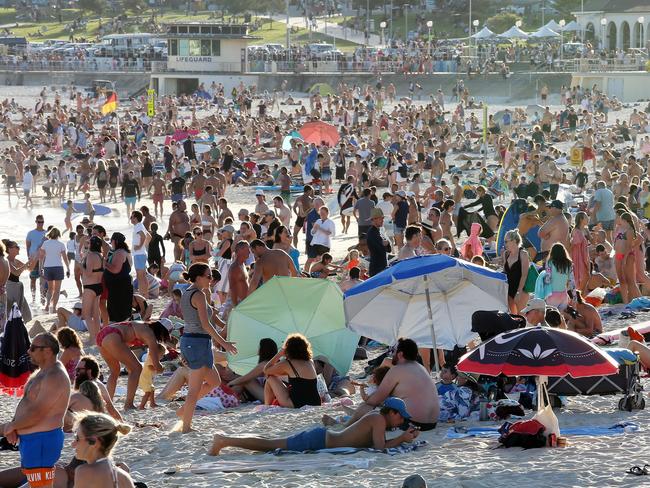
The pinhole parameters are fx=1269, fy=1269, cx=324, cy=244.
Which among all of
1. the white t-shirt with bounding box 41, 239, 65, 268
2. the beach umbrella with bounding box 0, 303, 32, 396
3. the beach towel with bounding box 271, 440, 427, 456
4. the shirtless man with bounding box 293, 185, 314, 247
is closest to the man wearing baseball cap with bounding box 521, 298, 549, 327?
the beach towel with bounding box 271, 440, 427, 456

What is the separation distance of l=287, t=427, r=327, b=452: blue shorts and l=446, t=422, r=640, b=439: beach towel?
0.84m

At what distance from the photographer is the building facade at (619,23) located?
52.2 metres

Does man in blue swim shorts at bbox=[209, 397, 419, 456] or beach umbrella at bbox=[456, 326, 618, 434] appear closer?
beach umbrella at bbox=[456, 326, 618, 434]

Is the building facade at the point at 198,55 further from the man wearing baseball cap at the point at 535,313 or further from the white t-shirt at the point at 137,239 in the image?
the man wearing baseball cap at the point at 535,313

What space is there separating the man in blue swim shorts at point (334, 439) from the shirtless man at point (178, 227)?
892 centimetres

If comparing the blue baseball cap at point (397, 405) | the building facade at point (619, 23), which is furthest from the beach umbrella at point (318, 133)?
the building facade at point (619, 23)

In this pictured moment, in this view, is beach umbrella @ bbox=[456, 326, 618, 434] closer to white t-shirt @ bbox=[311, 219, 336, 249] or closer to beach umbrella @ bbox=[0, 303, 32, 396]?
beach umbrella @ bbox=[0, 303, 32, 396]

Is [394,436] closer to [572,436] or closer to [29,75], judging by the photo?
[572,436]

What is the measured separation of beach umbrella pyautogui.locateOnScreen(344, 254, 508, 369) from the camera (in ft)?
29.7

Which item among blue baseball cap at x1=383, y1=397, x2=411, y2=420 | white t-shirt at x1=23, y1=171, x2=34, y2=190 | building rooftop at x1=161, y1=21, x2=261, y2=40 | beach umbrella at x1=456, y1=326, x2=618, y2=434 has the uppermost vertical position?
building rooftop at x1=161, y1=21, x2=261, y2=40

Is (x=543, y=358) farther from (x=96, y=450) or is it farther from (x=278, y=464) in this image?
(x=96, y=450)

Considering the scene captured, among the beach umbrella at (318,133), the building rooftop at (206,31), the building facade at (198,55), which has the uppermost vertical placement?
the building rooftop at (206,31)

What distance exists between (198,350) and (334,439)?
1356mm

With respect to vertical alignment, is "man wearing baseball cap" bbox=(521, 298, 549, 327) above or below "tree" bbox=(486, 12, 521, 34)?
below
